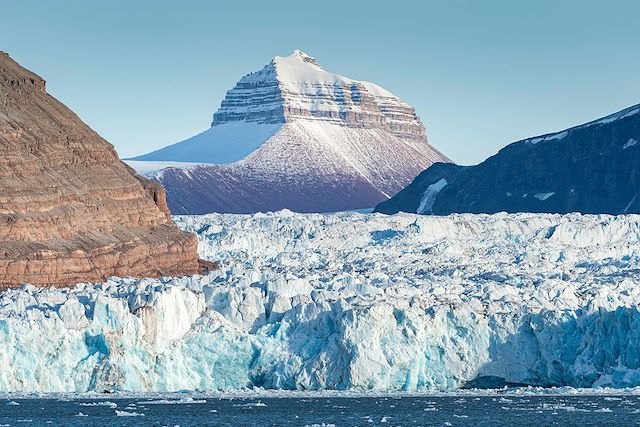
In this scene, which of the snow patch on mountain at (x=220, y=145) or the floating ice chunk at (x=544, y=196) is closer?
the floating ice chunk at (x=544, y=196)

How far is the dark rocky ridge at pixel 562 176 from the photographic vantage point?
393ft

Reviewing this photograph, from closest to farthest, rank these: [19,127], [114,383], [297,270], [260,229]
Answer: [114,383] < [19,127] < [297,270] < [260,229]

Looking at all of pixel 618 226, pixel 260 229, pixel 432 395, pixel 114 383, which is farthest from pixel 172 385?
pixel 618 226

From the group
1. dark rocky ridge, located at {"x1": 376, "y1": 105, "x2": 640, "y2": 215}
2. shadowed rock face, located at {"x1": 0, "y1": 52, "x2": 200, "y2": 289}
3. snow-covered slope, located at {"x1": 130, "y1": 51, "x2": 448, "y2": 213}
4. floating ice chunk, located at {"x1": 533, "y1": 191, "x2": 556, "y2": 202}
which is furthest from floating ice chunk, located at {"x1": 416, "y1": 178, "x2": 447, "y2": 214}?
shadowed rock face, located at {"x1": 0, "y1": 52, "x2": 200, "y2": 289}

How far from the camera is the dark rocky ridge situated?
4712 inches

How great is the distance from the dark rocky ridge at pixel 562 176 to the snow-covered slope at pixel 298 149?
22.9 m

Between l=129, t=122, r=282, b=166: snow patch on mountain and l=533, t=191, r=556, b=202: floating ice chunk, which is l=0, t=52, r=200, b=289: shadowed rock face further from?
l=129, t=122, r=282, b=166: snow patch on mountain

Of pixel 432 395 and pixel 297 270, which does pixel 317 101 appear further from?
pixel 432 395

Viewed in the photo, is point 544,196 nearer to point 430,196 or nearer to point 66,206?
point 430,196

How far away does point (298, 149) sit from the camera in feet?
548

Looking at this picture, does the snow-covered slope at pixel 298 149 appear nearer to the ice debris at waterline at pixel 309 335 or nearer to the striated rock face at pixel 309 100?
the striated rock face at pixel 309 100

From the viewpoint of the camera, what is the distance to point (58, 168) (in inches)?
2456

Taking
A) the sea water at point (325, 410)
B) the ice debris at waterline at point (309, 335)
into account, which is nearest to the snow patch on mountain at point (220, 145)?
the ice debris at waterline at point (309, 335)

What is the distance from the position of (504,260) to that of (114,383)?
25.4 metres
